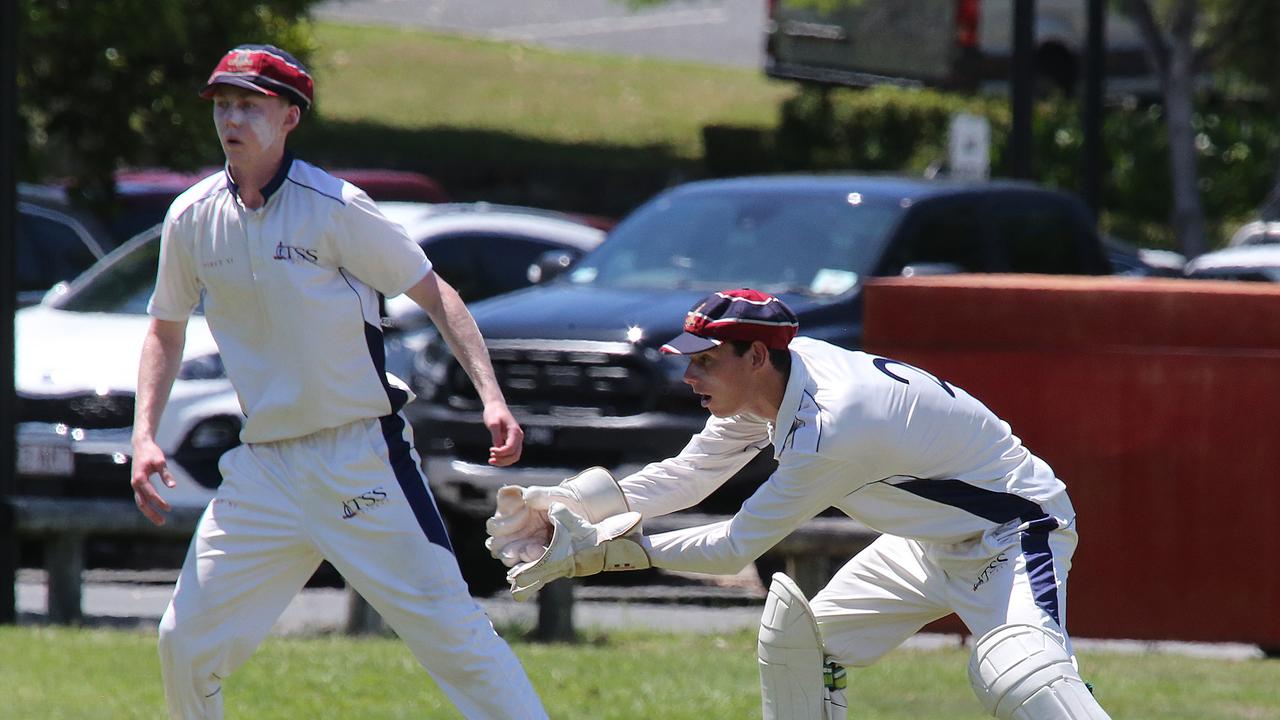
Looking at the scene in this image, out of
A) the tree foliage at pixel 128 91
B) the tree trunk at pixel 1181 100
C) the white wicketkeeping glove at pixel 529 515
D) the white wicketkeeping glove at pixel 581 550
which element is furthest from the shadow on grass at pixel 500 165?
the white wicketkeeping glove at pixel 581 550

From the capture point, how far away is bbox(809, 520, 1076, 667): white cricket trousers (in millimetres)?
4867

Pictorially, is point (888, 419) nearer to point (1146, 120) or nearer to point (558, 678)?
point (558, 678)

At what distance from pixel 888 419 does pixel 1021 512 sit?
448mm

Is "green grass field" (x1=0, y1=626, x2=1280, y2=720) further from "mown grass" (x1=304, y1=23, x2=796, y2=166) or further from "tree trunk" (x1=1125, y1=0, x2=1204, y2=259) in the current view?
"mown grass" (x1=304, y1=23, x2=796, y2=166)

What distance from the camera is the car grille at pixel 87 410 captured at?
9633 millimetres

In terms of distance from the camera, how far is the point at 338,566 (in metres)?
5.21

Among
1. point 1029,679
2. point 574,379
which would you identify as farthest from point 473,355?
point 574,379

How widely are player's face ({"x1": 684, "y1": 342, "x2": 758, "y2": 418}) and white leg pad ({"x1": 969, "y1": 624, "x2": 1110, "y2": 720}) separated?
0.83m

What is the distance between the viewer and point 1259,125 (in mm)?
34250

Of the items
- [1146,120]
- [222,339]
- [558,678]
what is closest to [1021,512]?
[222,339]

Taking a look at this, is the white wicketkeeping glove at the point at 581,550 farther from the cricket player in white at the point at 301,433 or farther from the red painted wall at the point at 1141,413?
the red painted wall at the point at 1141,413

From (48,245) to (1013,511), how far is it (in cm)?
947

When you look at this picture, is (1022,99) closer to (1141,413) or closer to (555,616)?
(1141,413)

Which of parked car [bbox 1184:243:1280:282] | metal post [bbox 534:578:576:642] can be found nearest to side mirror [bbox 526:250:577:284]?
metal post [bbox 534:578:576:642]
